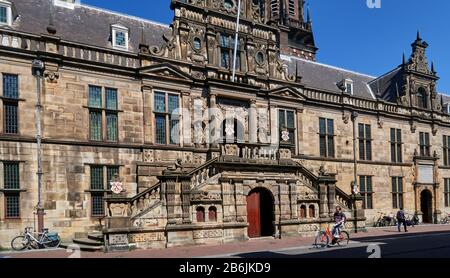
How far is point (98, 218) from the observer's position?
20.5 meters

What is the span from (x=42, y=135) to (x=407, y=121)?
27358mm

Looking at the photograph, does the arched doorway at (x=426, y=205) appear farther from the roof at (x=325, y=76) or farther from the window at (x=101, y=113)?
the window at (x=101, y=113)

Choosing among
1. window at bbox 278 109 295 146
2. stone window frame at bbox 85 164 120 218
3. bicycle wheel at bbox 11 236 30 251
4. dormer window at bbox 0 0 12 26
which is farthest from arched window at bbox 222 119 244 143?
dormer window at bbox 0 0 12 26

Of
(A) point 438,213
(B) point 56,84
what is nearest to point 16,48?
(B) point 56,84

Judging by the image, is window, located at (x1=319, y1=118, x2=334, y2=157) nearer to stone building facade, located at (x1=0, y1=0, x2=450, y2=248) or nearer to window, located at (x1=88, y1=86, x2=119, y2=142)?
stone building facade, located at (x1=0, y1=0, x2=450, y2=248)

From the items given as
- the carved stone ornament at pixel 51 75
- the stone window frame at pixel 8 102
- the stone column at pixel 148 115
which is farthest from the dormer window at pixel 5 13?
the stone column at pixel 148 115

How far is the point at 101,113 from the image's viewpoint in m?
21.3

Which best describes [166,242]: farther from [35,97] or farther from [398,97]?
[398,97]

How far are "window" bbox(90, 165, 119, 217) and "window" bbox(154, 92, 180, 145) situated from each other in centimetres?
329

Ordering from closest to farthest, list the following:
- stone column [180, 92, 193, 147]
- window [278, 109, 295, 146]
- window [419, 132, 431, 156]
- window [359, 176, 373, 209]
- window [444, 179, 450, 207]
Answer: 1. stone column [180, 92, 193, 147]
2. window [278, 109, 295, 146]
3. window [359, 176, 373, 209]
4. window [419, 132, 431, 156]
5. window [444, 179, 450, 207]

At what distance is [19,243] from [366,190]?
22.9m

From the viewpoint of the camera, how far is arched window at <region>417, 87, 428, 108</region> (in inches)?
1407

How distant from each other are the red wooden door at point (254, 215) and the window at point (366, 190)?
38.0ft
